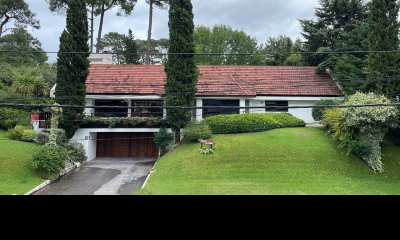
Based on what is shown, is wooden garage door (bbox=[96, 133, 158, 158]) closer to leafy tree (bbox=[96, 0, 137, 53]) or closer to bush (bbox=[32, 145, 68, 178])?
bush (bbox=[32, 145, 68, 178])

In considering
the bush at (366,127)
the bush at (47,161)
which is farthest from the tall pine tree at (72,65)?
the bush at (366,127)

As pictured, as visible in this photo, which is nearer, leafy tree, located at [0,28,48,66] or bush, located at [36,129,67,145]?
bush, located at [36,129,67,145]

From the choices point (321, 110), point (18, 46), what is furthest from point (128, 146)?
point (18, 46)

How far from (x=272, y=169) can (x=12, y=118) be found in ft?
46.8

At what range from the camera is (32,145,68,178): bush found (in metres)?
15.6

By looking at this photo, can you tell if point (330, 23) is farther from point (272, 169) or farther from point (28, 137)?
point (28, 137)

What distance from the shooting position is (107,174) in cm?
1733

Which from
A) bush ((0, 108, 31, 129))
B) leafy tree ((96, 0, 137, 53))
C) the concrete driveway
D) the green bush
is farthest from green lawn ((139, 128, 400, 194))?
leafy tree ((96, 0, 137, 53))

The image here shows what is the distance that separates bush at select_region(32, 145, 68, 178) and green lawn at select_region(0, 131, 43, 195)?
0.34 m

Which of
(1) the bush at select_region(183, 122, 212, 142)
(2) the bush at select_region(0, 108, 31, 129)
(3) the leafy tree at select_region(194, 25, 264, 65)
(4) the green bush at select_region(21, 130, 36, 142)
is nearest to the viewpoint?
(1) the bush at select_region(183, 122, 212, 142)

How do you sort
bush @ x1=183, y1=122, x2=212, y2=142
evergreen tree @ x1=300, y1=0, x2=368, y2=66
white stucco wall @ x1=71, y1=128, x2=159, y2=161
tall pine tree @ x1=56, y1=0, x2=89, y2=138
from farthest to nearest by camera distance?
evergreen tree @ x1=300, y1=0, x2=368, y2=66, white stucco wall @ x1=71, y1=128, x2=159, y2=161, tall pine tree @ x1=56, y1=0, x2=89, y2=138, bush @ x1=183, y1=122, x2=212, y2=142

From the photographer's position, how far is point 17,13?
3459cm

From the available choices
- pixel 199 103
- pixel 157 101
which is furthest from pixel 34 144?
pixel 199 103
